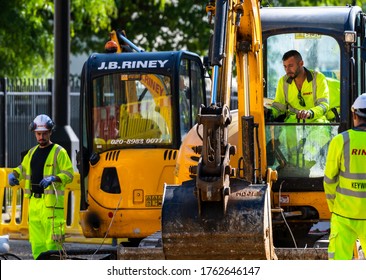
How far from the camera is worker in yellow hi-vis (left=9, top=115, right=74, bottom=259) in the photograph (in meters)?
14.6

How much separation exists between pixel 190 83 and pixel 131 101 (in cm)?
80

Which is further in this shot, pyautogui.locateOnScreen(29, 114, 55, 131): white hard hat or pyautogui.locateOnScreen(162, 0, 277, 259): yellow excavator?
pyautogui.locateOnScreen(29, 114, 55, 131): white hard hat

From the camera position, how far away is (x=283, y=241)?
13.5 metres

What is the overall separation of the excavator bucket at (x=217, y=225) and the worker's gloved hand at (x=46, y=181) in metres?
3.81

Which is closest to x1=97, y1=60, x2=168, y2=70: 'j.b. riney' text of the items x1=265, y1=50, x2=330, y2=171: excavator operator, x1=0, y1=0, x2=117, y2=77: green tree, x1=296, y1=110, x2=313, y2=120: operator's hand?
x1=265, y1=50, x2=330, y2=171: excavator operator

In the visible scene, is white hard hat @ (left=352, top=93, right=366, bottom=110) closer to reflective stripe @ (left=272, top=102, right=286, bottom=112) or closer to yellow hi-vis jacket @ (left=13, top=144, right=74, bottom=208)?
reflective stripe @ (left=272, top=102, right=286, bottom=112)

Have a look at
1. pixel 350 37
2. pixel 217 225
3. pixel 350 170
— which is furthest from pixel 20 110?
pixel 350 170

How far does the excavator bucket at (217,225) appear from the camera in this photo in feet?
35.4

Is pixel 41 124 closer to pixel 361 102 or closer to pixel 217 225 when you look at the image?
pixel 217 225

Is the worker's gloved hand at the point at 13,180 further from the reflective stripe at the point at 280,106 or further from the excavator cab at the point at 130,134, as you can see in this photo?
the reflective stripe at the point at 280,106

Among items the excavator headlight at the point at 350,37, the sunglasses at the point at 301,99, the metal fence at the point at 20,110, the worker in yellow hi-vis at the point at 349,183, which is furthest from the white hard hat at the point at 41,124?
the metal fence at the point at 20,110

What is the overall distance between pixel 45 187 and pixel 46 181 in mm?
67
